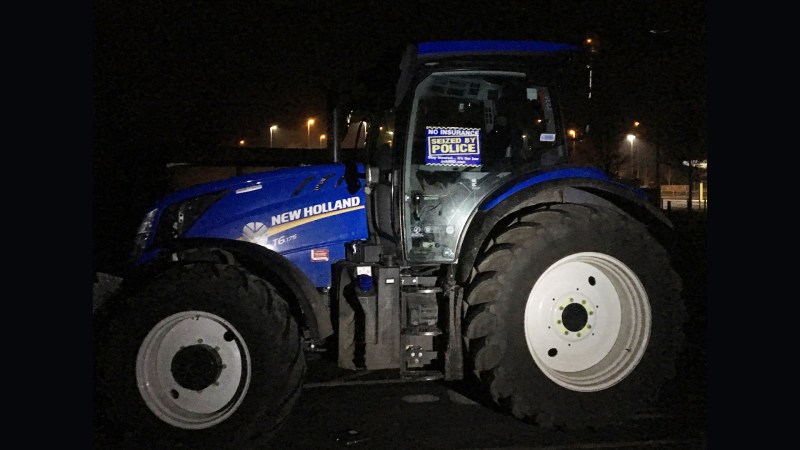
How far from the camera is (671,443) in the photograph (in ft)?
14.2

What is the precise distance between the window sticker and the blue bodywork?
79cm

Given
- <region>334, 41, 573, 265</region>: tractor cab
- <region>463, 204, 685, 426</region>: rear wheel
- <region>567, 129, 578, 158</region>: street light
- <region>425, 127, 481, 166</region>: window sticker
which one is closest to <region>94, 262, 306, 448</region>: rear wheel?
<region>334, 41, 573, 265</region>: tractor cab

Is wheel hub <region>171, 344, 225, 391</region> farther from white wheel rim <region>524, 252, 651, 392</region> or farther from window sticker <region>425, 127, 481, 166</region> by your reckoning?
white wheel rim <region>524, 252, 651, 392</region>

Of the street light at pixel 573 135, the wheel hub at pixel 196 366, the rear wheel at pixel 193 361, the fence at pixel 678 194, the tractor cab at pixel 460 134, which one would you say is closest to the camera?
the rear wheel at pixel 193 361

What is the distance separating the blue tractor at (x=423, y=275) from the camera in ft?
13.8

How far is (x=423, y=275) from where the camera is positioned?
4773 mm

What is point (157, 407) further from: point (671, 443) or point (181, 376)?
point (671, 443)

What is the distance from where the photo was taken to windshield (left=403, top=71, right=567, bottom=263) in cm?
464

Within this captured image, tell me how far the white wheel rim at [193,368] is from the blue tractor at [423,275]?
12mm

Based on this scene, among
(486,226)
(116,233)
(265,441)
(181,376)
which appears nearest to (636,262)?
(486,226)

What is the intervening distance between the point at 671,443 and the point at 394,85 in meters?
3.39

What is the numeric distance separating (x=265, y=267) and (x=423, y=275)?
126 centimetres

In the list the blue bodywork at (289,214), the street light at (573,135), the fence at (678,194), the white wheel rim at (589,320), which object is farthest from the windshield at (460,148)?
the fence at (678,194)

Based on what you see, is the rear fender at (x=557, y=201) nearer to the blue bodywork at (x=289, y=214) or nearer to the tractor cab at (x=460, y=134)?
the tractor cab at (x=460, y=134)
